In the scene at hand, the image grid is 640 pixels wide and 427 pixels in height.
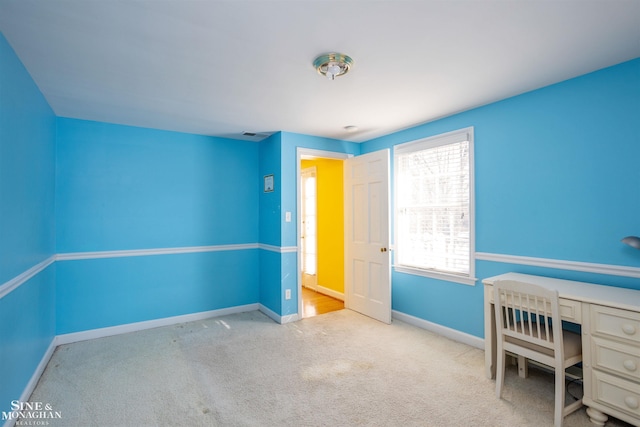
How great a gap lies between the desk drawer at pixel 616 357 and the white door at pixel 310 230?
3.97 metres

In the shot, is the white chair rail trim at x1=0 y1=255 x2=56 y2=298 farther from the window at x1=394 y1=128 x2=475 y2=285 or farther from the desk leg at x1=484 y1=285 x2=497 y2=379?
the window at x1=394 y1=128 x2=475 y2=285

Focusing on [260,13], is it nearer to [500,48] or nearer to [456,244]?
[500,48]

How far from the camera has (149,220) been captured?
12.3 ft

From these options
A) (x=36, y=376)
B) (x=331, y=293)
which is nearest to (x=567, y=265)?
(x=331, y=293)

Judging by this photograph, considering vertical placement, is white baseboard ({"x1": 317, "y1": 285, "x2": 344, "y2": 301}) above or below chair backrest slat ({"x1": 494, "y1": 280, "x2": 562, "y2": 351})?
below

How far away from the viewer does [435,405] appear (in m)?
2.18

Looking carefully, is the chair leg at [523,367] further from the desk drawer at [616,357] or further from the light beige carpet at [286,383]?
the desk drawer at [616,357]

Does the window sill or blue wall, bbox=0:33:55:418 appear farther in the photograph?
the window sill

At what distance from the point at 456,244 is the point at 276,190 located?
2.17 m

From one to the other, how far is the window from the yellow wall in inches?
47.1

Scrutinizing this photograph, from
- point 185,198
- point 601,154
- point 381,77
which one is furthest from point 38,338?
point 601,154

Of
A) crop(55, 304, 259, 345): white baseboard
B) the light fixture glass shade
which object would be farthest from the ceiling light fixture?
crop(55, 304, 259, 345): white baseboard

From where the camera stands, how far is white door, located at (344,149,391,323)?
3.74 metres

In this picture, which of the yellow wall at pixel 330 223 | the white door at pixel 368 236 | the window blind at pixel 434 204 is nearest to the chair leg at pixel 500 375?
the window blind at pixel 434 204
